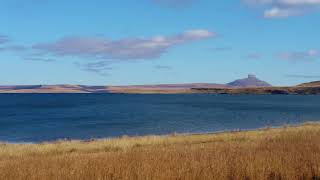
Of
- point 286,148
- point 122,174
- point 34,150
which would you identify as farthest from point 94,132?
point 122,174

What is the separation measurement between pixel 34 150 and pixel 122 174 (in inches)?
704

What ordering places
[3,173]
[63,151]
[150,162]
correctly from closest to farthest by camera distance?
[3,173]
[150,162]
[63,151]

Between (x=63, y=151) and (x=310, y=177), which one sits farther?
(x=63, y=151)

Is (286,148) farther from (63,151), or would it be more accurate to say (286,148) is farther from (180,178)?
(63,151)

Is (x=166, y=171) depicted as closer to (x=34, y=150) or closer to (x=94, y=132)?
(x=34, y=150)

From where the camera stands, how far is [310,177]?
36.4ft

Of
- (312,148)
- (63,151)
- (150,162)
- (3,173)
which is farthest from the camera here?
(63,151)

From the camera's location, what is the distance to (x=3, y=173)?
11828 millimetres

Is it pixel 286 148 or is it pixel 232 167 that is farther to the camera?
pixel 286 148

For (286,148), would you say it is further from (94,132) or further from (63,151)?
(94,132)

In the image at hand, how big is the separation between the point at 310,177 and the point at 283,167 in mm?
899

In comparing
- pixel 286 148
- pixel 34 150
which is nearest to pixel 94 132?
pixel 34 150

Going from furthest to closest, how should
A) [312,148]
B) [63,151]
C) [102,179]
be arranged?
[63,151] < [312,148] < [102,179]

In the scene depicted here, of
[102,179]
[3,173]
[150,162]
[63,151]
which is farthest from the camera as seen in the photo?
[63,151]
